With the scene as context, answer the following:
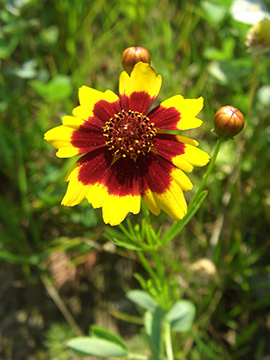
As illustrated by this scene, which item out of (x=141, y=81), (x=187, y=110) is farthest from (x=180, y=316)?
(x=141, y=81)

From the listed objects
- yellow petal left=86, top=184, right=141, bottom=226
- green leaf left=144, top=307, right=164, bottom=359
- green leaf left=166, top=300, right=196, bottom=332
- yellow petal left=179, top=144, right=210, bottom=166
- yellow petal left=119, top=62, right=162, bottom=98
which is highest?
yellow petal left=119, top=62, right=162, bottom=98

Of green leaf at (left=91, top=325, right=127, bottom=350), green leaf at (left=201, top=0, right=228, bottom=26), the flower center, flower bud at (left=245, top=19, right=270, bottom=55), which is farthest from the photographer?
green leaf at (left=201, top=0, right=228, bottom=26)

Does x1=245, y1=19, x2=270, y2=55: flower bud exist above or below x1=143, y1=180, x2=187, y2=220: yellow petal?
above

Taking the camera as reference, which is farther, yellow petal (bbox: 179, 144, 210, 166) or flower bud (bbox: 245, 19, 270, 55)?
flower bud (bbox: 245, 19, 270, 55)

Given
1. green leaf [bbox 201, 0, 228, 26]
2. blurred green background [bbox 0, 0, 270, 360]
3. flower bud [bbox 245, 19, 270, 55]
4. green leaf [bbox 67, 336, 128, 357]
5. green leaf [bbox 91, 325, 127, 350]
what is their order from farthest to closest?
green leaf [bbox 201, 0, 228, 26], blurred green background [bbox 0, 0, 270, 360], green leaf [bbox 91, 325, 127, 350], green leaf [bbox 67, 336, 128, 357], flower bud [bbox 245, 19, 270, 55]

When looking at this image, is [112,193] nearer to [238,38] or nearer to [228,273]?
[228,273]

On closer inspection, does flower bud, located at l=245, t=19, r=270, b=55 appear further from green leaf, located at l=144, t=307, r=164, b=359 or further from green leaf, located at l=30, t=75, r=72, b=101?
green leaf, located at l=144, t=307, r=164, b=359

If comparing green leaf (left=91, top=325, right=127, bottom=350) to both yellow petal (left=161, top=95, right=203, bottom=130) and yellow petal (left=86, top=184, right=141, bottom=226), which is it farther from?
yellow petal (left=161, top=95, right=203, bottom=130)

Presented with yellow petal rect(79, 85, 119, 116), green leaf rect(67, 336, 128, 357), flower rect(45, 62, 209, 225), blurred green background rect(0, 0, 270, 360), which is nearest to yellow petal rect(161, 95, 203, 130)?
flower rect(45, 62, 209, 225)
